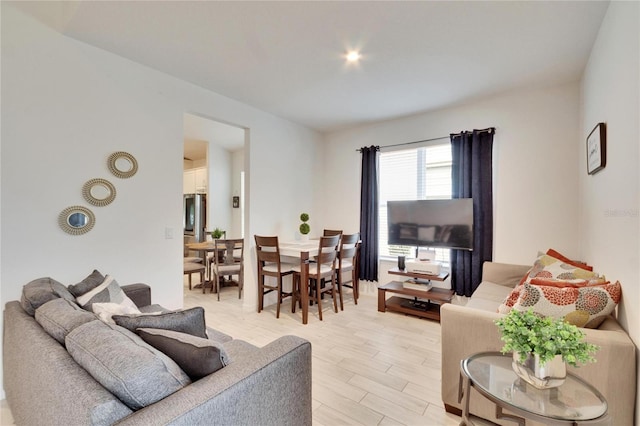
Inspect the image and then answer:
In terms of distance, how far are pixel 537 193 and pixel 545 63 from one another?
4.30 feet

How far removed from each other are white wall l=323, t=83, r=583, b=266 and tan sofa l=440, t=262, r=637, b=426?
1262 mm

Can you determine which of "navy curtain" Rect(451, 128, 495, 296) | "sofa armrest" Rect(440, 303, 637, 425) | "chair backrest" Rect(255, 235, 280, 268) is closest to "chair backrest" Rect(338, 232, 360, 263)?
"chair backrest" Rect(255, 235, 280, 268)

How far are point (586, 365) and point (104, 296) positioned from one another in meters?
2.75

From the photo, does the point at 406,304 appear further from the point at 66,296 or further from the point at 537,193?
the point at 66,296

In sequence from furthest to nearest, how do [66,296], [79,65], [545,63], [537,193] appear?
[537,193], [545,63], [79,65], [66,296]

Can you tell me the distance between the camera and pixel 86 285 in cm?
204

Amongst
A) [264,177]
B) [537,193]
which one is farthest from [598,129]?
[264,177]

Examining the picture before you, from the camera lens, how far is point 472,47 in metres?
2.37

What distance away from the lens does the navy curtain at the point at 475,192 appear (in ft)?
11.3

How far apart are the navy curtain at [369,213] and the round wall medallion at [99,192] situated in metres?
3.10

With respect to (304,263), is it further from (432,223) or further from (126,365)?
(126,365)

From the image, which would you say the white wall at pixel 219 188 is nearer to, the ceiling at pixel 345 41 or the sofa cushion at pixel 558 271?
the ceiling at pixel 345 41

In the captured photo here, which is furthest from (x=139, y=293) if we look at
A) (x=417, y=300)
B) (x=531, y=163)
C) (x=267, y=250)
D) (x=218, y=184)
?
(x=218, y=184)

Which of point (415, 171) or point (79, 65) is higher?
point (79, 65)
